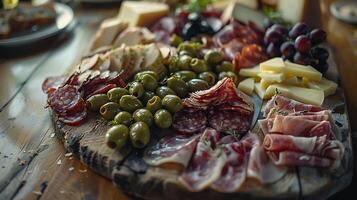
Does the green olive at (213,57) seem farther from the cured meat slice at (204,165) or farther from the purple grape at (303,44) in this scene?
the cured meat slice at (204,165)

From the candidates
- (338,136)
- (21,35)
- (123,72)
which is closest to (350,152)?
(338,136)

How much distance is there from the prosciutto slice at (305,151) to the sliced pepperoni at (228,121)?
171mm

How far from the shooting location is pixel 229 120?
4.91 ft

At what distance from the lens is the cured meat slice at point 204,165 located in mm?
1225

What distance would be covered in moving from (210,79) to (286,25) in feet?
2.42

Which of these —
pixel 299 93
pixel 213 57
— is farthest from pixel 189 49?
pixel 299 93

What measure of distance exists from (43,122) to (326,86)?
1179 millimetres

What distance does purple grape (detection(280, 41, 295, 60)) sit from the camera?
186 cm

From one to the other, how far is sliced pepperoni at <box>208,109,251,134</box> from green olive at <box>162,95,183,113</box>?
12cm

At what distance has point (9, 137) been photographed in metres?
1.62

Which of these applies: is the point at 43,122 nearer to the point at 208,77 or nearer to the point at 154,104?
the point at 154,104

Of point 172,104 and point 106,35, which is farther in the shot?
point 106,35

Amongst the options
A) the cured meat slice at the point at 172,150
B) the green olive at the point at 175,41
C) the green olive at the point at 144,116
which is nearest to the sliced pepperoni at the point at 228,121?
the cured meat slice at the point at 172,150

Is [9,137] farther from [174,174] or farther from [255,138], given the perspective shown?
[255,138]
